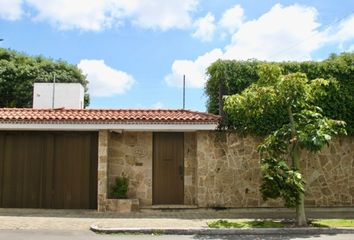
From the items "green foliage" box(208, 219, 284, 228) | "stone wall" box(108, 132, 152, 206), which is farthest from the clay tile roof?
"green foliage" box(208, 219, 284, 228)

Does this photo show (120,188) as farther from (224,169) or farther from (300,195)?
(300,195)

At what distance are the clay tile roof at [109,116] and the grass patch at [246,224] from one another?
11.7ft

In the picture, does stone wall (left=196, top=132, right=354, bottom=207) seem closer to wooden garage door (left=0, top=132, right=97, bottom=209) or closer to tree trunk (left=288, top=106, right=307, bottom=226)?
tree trunk (left=288, top=106, right=307, bottom=226)

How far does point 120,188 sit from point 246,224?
4692 mm

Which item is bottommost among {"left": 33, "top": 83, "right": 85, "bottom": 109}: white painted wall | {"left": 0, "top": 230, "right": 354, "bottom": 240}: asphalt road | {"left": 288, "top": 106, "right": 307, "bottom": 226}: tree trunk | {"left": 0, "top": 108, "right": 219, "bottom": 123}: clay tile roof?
{"left": 0, "top": 230, "right": 354, "bottom": 240}: asphalt road

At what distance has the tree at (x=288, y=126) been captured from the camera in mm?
11680

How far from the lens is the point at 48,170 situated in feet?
50.1

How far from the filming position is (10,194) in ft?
50.1

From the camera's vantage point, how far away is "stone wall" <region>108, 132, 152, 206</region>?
51.2 feet

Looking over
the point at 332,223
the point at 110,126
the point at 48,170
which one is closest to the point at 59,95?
the point at 48,170

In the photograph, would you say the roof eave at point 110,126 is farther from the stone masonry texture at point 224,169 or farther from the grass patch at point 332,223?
the grass patch at point 332,223

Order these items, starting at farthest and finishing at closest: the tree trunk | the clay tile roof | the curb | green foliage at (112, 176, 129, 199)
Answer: green foliage at (112, 176, 129, 199)
the clay tile roof
the tree trunk
the curb

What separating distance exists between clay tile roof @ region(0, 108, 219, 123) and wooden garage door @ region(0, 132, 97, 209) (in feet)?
2.32

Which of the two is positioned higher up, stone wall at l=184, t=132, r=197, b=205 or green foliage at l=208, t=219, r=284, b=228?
stone wall at l=184, t=132, r=197, b=205
